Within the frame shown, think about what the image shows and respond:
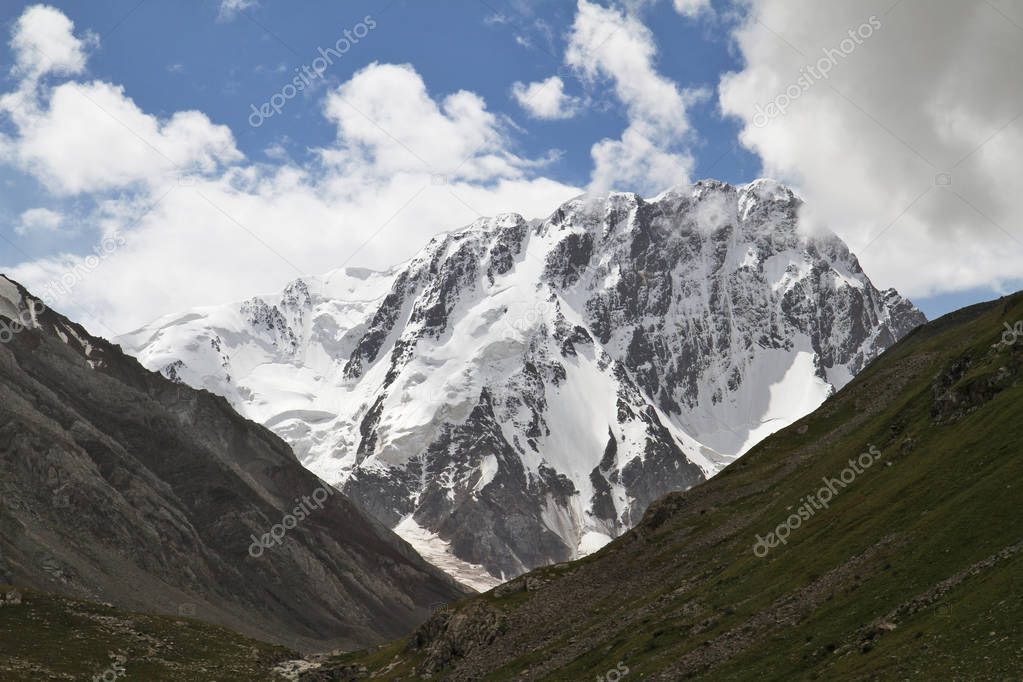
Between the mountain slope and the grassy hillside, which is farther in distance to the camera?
the grassy hillside

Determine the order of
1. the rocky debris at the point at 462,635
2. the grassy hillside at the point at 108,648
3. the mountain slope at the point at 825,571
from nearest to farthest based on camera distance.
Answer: the mountain slope at the point at 825,571
the grassy hillside at the point at 108,648
the rocky debris at the point at 462,635

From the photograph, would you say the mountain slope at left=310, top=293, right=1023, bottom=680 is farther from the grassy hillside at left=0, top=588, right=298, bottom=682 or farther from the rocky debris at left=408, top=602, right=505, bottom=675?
the grassy hillside at left=0, top=588, right=298, bottom=682

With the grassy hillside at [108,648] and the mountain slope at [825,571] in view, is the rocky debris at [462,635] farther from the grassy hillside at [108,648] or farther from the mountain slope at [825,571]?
the grassy hillside at [108,648]

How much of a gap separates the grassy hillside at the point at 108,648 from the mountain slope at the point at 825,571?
12640 mm

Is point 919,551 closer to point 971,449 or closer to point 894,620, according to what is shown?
point 894,620

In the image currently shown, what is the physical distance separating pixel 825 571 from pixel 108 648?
66.4m

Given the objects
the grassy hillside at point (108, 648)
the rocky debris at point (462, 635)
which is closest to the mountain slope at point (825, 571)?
the rocky debris at point (462, 635)

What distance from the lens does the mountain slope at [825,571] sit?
55031mm

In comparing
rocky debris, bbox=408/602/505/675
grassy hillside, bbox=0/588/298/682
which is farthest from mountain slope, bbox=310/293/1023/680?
grassy hillside, bbox=0/588/298/682

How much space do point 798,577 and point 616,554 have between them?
37147mm

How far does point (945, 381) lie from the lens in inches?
3738

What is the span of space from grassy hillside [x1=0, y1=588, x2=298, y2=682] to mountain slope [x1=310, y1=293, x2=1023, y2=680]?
12.6m

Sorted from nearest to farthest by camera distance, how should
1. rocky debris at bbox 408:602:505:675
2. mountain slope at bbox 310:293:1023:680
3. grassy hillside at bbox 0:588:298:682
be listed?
1. mountain slope at bbox 310:293:1023:680
2. grassy hillside at bbox 0:588:298:682
3. rocky debris at bbox 408:602:505:675

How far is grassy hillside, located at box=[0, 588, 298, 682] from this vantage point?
92.6 m
